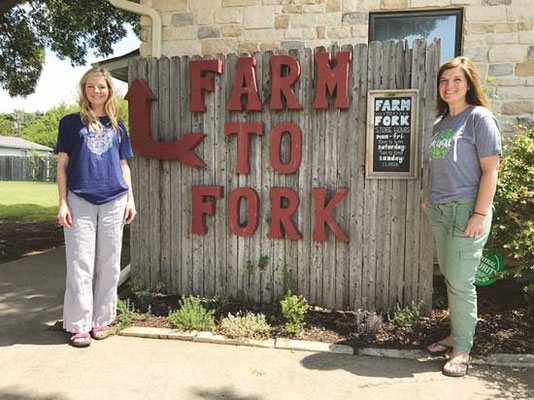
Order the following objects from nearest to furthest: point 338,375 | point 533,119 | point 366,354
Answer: point 338,375, point 366,354, point 533,119

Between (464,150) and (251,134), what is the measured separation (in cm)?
187

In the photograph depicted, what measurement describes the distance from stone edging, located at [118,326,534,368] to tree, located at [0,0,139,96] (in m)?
8.56

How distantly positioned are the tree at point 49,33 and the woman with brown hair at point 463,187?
900 centimetres

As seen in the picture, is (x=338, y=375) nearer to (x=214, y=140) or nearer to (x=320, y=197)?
(x=320, y=197)

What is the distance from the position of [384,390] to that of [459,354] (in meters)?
0.67

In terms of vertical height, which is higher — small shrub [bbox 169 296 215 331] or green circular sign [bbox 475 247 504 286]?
green circular sign [bbox 475 247 504 286]

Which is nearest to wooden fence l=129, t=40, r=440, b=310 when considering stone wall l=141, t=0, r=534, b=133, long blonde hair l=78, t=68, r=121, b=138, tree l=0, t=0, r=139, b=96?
long blonde hair l=78, t=68, r=121, b=138

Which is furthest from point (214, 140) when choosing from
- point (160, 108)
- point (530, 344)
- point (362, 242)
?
point (530, 344)

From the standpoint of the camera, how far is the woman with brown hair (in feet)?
9.46

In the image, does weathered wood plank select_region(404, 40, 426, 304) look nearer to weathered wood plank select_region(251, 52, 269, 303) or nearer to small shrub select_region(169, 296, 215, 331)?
weathered wood plank select_region(251, 52, 269, 303)

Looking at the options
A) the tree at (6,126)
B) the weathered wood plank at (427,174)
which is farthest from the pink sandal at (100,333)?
the tree at (6,126)

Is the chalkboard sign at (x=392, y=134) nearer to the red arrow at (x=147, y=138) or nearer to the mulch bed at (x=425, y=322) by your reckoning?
the mulch bed at (x=425, y=322)

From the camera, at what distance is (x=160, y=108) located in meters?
4.28

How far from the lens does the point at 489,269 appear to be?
4.02m
